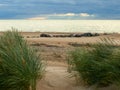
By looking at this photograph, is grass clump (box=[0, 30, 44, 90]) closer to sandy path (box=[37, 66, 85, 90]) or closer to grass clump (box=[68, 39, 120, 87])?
sandy path (box=[37, 66, 85, 90])

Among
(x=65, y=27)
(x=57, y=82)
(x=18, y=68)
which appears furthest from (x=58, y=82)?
(x=65, y=27)

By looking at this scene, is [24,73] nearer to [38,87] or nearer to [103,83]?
[38,87]

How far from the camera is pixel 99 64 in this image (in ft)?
33.8

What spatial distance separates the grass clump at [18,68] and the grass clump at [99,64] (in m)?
0.95

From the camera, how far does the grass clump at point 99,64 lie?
400 inches

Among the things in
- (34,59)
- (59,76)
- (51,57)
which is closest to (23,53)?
(34,59)

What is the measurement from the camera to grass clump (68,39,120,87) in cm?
1016

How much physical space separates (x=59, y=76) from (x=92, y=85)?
1192 millimetres

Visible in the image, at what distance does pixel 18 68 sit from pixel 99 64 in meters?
1.80

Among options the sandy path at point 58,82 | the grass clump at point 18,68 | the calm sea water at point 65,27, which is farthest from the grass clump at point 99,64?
the calm sea water at point 65,27

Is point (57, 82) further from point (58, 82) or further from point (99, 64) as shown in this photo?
point (99, 64)

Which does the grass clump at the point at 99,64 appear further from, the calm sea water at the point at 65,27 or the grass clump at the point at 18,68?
the calm sea water at the point at 65,27

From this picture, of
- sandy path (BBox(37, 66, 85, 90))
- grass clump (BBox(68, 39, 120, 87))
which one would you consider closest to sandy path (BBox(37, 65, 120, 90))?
sandy path (BBox(37, 66, 85, 90))

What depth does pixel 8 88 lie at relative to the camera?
1040cm
